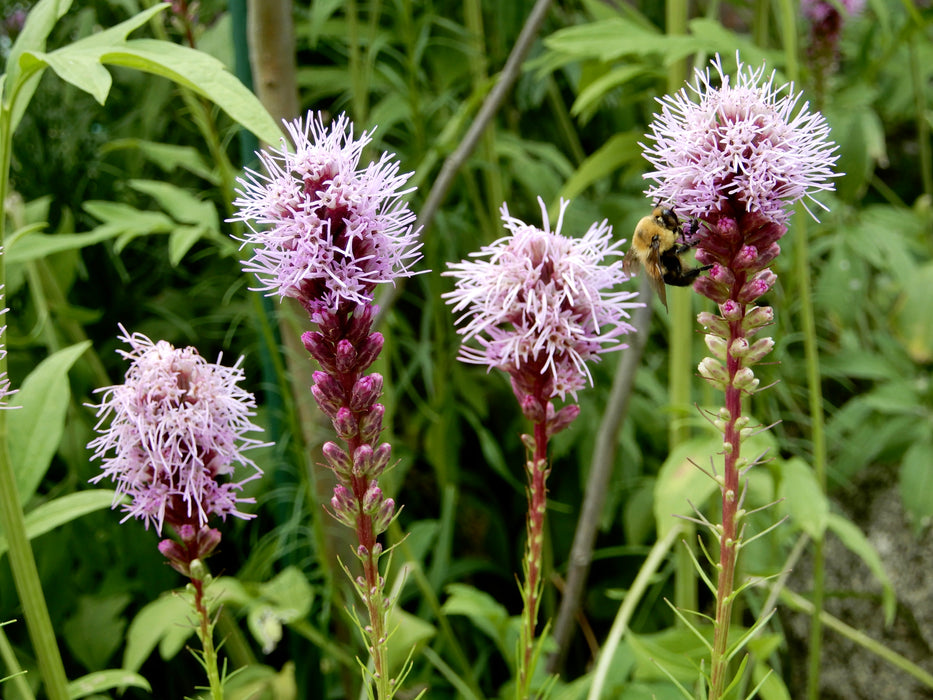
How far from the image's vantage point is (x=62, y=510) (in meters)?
1.04

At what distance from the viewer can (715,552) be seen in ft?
5.50

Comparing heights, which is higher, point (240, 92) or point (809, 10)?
point (809, 10)

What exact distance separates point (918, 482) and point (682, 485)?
695mm

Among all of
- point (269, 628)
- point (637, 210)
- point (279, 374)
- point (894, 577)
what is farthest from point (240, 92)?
point (894, 577)

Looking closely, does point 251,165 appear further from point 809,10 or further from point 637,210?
point 809,10

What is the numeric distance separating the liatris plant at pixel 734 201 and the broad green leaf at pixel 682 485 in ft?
1.72

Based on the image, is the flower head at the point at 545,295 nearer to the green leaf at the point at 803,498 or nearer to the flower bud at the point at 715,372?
the flower bud at the point at 715,372

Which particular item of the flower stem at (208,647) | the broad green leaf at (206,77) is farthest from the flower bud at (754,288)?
the flower stem at (208,647)

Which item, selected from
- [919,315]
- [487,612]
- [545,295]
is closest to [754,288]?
[545,295]

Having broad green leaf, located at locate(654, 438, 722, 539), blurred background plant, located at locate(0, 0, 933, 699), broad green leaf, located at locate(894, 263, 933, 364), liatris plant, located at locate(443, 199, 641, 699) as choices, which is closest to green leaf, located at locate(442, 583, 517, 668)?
blurred background plant, located at locate(0, 0, 933, 699)

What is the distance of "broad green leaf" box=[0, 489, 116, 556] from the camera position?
995mm

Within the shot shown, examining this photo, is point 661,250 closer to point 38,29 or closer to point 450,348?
point 38,29

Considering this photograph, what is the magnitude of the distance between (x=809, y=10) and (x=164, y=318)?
166cm

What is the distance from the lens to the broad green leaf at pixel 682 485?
1259 millimetres
